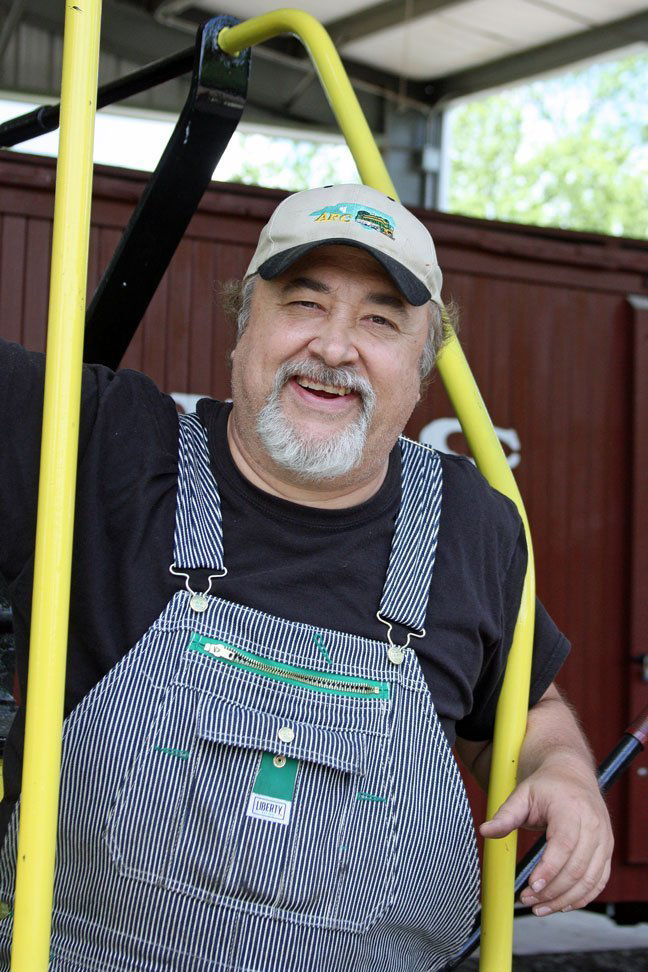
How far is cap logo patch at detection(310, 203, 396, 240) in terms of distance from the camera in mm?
1411

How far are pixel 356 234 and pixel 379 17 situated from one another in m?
7.13

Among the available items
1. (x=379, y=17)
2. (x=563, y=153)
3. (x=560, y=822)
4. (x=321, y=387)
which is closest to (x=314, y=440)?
(x=321, y=387)

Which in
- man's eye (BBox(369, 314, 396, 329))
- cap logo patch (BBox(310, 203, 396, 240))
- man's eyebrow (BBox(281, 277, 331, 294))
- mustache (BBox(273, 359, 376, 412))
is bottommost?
mustache (BBox(273, 359, 376, 412))

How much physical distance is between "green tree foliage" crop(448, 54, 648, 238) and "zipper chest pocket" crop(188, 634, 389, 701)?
12.5 m

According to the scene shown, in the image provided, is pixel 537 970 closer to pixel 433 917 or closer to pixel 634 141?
pixel 433 917

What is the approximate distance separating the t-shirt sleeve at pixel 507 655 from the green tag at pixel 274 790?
0.37m

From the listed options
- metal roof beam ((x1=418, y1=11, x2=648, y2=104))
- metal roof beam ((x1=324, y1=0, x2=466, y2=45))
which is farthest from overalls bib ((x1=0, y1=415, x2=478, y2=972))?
metal roof beam ((x1=418, y1=11, x2=648, y2=104))

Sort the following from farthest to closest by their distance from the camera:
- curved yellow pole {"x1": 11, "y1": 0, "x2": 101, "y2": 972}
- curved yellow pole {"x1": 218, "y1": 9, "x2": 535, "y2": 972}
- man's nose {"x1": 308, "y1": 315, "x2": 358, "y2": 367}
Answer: man's nose {"x1": 308, "y1": 315, "x2": 358, "y2": 367} → curved yellow pole {"x1": 218, "y1": 9, "x2": 535, "y2": 972} → curved yellow pole {"x1": 11, "y1": 0, "x2": 101, "y2": 972}

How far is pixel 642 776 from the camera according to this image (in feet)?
12.2

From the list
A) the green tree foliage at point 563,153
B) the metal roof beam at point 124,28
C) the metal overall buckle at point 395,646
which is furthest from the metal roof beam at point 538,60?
the metal overall buckle at point 395,646

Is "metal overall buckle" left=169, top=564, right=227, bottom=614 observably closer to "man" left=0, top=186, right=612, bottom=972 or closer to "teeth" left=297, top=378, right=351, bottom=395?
"man" left=0, top=186, right=612, bottom=972

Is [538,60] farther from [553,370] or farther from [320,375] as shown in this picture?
[320,375]

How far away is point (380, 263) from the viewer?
4.61 ft

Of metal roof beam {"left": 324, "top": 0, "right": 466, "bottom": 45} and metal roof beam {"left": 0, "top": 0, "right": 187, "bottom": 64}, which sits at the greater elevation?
metal roof beam {"left": 324, "top": 0, "right": 466, "bottom": 45}
